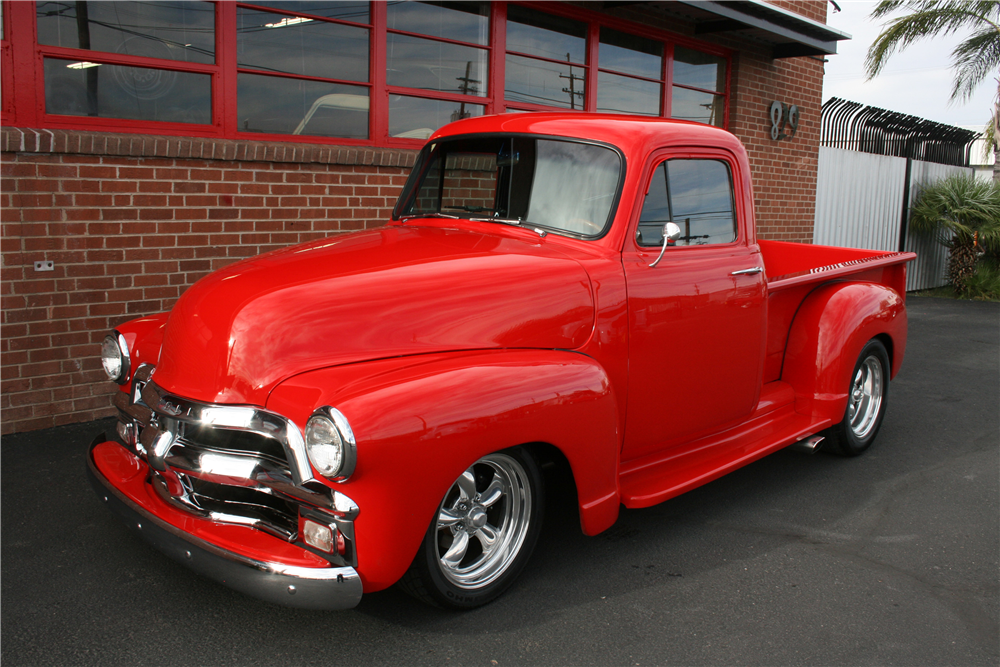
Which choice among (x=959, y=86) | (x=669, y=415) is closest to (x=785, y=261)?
(x=669, y=415)

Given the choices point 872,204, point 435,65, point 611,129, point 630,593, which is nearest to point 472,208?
point 611,129

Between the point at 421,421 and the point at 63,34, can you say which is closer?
the point at 421,421

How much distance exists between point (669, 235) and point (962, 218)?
40.0 ft

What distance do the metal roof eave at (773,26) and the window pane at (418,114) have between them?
113 inches

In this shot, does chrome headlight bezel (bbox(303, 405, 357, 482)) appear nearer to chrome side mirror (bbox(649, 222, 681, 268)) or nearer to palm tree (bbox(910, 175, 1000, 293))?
chrome side mirror (bbox(649, 222, 681, 268))

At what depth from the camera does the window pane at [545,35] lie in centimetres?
752

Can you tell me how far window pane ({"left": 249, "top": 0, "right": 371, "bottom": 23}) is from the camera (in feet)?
19.4

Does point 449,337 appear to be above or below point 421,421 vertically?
above

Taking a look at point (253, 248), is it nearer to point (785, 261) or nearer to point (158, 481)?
point (158, 481)

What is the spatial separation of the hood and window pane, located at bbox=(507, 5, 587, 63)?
4.80 m

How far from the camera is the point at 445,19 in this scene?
22.7ft

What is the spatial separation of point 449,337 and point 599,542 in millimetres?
1341

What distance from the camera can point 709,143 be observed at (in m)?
3.96

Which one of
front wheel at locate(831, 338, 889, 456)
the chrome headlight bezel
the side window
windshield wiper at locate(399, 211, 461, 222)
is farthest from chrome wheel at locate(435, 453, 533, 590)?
front wheel at locate(831, 338, 889, 456)
